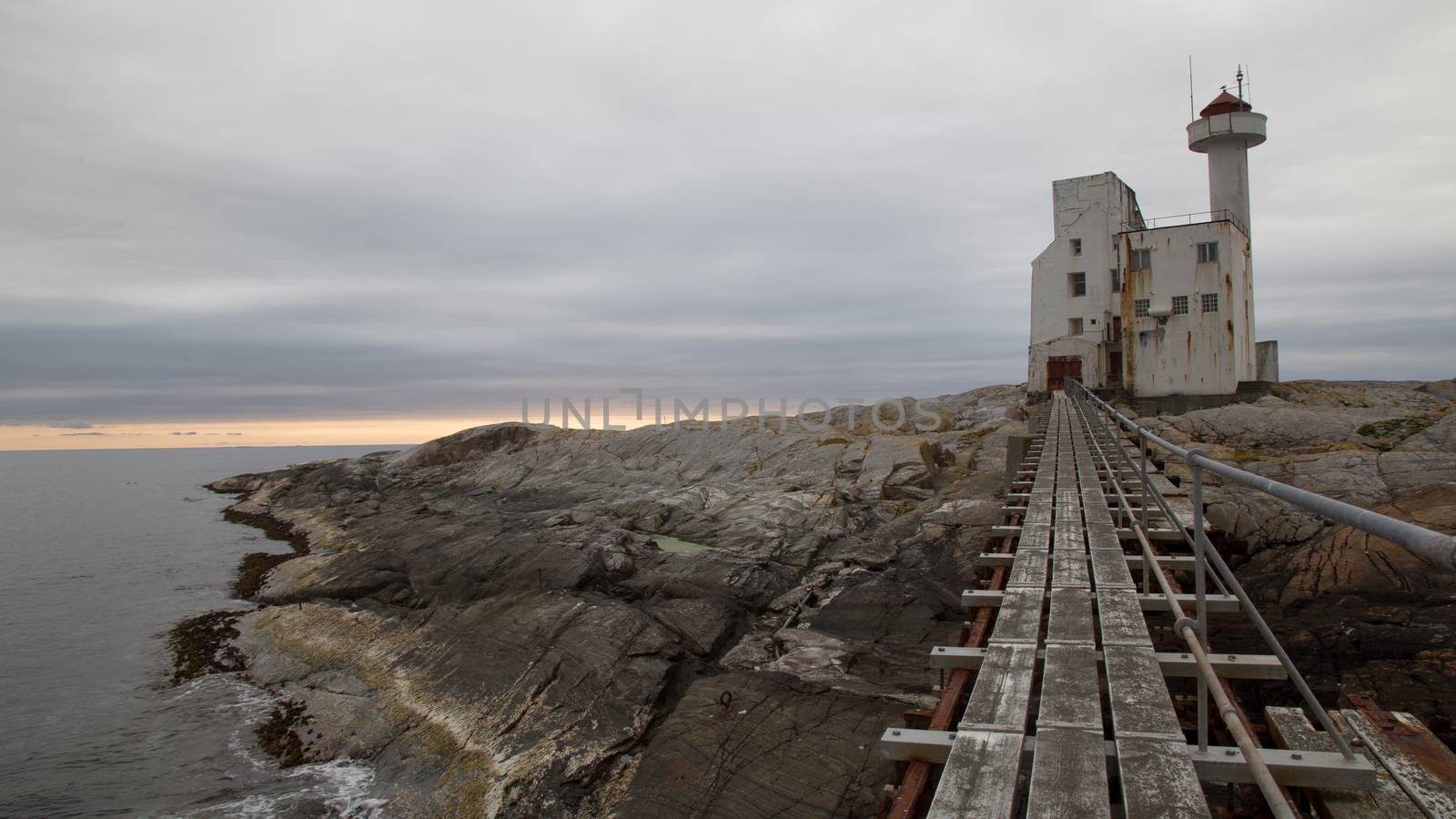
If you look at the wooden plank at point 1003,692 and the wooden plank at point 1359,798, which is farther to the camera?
the wooden plank at point 1003,692

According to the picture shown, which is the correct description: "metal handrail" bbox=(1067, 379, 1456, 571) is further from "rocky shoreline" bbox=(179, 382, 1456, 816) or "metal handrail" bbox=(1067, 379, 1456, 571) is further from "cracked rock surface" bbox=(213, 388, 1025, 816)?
"cracked rock surface" bbox=(213, 388, 1025, 816)

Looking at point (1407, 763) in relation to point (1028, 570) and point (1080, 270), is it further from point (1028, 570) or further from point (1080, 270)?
point (1080, 270)

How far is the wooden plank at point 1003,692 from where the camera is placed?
196 inches

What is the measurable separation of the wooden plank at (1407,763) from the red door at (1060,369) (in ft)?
129

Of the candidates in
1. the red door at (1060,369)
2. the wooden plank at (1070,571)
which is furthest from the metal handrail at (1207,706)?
the red door at (1060,369)

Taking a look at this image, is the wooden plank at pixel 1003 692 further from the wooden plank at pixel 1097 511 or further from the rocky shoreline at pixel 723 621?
the wooden plank at pixel 1097 511

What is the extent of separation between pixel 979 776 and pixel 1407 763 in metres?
2.53

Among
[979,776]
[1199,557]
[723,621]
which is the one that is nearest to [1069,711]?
[979,776]

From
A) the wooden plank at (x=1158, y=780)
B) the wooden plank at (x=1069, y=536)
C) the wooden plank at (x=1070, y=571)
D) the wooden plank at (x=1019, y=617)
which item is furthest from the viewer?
the wooden plank at (x=1069, y=536)

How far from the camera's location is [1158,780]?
4148mm

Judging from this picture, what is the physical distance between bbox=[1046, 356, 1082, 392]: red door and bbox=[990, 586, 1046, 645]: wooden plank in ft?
122

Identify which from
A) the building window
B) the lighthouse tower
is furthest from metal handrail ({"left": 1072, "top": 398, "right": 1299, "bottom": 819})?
the lighthouse tower

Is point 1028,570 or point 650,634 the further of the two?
point 650,634

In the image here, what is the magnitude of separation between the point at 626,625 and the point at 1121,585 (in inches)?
446
